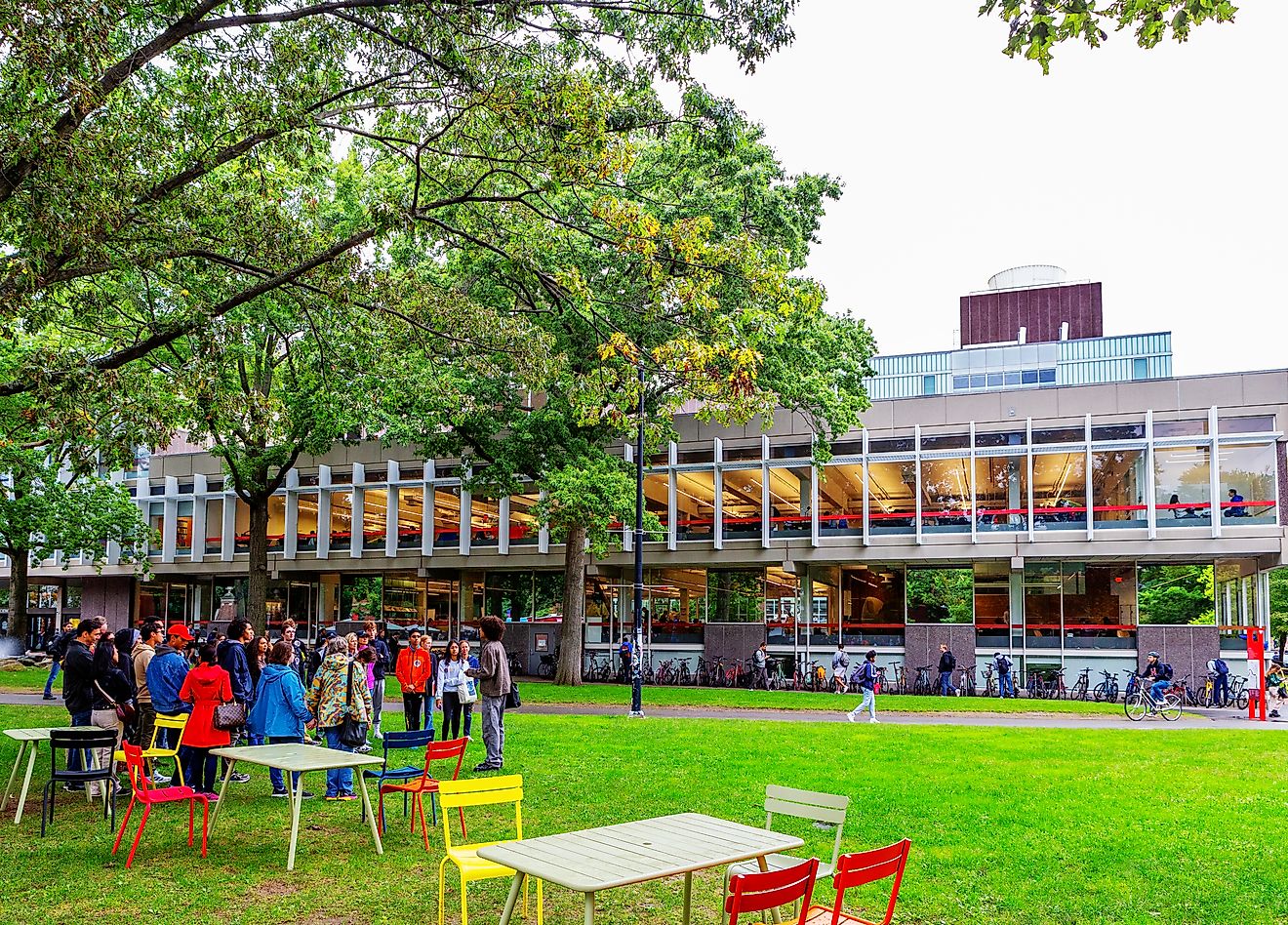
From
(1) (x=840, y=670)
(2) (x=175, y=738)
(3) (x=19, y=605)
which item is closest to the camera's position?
(2) (x=175, y=738)

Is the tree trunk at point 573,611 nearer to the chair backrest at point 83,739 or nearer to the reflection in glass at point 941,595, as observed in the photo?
the reflection in glass at point 941,595

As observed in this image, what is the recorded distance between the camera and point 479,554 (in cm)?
3434

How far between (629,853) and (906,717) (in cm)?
1644

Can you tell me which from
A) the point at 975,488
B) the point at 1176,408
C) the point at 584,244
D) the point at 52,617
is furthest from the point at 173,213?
the point at 52,617

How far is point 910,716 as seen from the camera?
21203mm

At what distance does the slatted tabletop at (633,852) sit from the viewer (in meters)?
5.08

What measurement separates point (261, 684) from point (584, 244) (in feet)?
44.8

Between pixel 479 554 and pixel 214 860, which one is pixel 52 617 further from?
pixel 214 860

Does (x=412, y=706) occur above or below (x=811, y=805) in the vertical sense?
below

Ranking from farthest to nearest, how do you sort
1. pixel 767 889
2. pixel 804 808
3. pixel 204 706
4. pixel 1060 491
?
1. pixel 1060 491
2. pixel 204 706
3. pixel 804 808
4. pixel 767 889

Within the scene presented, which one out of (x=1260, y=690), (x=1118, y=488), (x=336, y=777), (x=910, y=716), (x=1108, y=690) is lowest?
(x=1108, y=690)

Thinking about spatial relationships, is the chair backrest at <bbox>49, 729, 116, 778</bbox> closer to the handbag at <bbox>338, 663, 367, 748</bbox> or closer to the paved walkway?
the handbag at <bbox>338, 663, 367, 748</bbox>

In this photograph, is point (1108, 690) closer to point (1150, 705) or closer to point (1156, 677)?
point (1156, 677)

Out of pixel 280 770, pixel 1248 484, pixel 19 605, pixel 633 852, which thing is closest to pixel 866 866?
pixel 633 852
